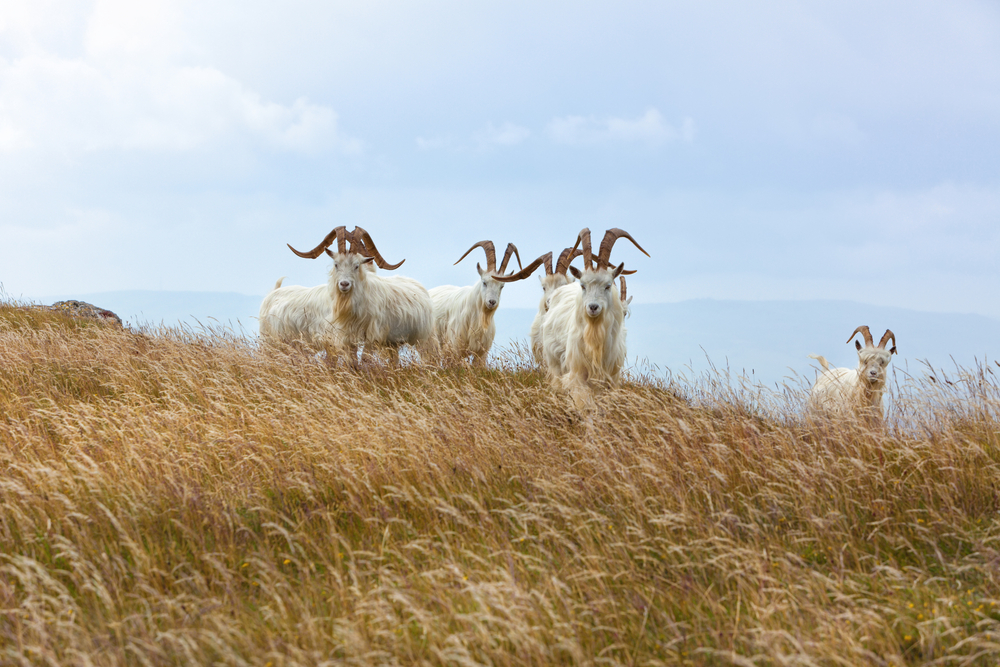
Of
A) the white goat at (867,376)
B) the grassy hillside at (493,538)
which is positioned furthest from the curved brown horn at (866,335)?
the grassy hillside at (493,538)

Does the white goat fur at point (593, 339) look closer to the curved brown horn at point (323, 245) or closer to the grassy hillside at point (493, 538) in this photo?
the grassy hillside at point (493, 538)

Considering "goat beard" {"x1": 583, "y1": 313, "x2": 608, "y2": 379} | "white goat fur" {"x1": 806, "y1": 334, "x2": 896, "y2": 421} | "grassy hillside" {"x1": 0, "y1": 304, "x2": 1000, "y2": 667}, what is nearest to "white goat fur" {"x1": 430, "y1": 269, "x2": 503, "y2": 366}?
"goat beard" {"x1": 583, "y1": 313, "x2": 608, "y2": 379}

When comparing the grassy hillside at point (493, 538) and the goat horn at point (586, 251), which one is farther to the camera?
the goat horn at point (586, 251)

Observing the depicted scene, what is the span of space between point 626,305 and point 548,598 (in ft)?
24.6

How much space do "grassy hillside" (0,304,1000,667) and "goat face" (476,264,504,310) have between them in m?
4.72

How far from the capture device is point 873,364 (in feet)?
36.2

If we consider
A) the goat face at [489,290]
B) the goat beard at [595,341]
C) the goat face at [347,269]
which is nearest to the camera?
the goat beard at [595,341]

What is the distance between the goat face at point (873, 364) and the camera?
10.9m

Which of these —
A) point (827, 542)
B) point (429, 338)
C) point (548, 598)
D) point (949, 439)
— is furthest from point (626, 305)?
point (548, 598)

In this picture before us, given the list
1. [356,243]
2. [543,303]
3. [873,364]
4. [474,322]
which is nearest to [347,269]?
[356,243]

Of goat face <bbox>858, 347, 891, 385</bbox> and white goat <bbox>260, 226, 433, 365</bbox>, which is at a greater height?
white goat <bbox>260, 226, 433, 365</bbox>

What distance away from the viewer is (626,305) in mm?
10828

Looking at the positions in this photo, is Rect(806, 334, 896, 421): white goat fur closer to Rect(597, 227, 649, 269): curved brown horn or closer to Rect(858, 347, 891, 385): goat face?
Rect(858, 347, 891, 385): goat face

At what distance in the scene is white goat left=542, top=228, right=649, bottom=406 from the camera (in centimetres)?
774
